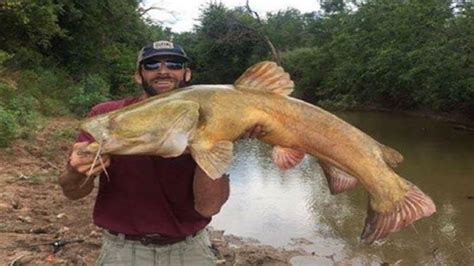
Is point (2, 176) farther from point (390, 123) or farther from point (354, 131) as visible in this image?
point (390, 123)

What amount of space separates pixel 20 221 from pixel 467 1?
64.7ft

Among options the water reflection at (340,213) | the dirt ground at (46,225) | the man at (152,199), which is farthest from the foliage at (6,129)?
the man at (152,199)

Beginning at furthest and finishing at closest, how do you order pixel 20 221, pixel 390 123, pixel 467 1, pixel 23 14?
1. pixel 390 123
2. pixel 467 1
3. pixel 23 14
4. pixel 20 221

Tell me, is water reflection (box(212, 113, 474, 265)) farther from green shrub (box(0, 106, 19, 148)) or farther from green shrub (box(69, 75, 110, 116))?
green shrub (box(69, 75, 110, 116))

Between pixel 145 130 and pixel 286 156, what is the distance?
64cm

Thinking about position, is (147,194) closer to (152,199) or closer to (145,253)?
(152,199)

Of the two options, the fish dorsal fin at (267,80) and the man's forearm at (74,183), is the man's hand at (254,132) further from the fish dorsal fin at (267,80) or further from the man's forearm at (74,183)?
the man's forearm at (74,183)

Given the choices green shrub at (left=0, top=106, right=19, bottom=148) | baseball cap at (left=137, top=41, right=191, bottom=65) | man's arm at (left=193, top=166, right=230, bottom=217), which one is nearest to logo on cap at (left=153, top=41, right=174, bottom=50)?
baseball cap at (left=137, top=41, right=191, bottom=65)

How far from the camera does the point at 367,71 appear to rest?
32.6 meters

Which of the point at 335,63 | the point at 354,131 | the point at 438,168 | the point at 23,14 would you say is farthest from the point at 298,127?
the point at 335,63

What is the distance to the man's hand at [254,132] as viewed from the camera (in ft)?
8.14

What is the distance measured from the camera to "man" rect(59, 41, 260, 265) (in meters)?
2.78

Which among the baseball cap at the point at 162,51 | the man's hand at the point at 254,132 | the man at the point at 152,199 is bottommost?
the man at the point at 152,199

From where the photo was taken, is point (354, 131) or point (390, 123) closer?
point (354, 131)
